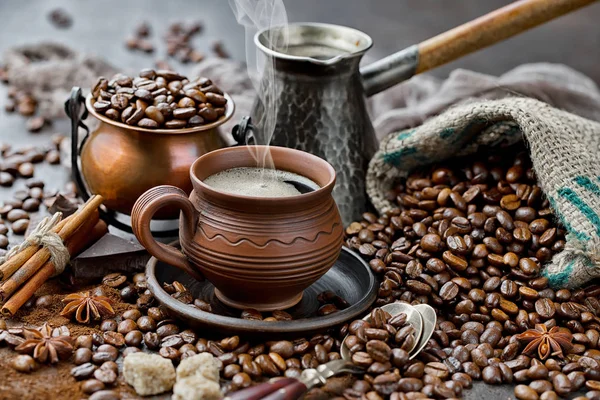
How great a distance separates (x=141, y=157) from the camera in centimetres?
189

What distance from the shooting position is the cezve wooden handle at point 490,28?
2145 mm

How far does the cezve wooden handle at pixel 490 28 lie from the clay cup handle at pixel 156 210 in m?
0.95

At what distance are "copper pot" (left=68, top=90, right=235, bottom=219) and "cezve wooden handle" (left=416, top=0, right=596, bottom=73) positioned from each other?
0.63 m

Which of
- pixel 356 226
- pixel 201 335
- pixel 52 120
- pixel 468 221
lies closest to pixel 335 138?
pixel 356 226

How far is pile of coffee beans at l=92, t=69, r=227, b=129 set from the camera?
6.05 feet

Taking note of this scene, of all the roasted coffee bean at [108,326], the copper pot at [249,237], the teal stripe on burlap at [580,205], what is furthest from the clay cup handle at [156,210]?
the teal stripe on burlap at [580,205]

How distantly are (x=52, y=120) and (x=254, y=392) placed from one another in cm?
191

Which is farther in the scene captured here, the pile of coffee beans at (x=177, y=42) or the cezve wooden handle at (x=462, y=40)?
the pile of coffee beans at (x=177, y=42)

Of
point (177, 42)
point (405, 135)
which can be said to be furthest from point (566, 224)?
point (177, 42)

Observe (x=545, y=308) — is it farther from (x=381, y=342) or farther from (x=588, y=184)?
(x=381, y=342)

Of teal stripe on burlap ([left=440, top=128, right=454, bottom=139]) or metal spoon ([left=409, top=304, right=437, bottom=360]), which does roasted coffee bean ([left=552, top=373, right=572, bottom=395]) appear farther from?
teal stripe on burlap ([left=440, top=128, right=454, bottom=139])

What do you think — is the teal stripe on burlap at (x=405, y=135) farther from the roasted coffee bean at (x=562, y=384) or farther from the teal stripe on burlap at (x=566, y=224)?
the roasted coffee bean at (x=562, y=384)

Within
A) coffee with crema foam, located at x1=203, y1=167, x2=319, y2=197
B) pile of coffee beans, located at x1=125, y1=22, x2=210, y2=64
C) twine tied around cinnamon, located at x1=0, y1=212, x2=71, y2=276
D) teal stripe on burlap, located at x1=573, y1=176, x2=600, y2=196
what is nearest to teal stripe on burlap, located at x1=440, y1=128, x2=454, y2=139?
teal stripe on burlap, located at x1=573, y1=176, x2=600, y2=196

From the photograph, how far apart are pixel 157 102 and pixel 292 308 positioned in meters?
0.62
